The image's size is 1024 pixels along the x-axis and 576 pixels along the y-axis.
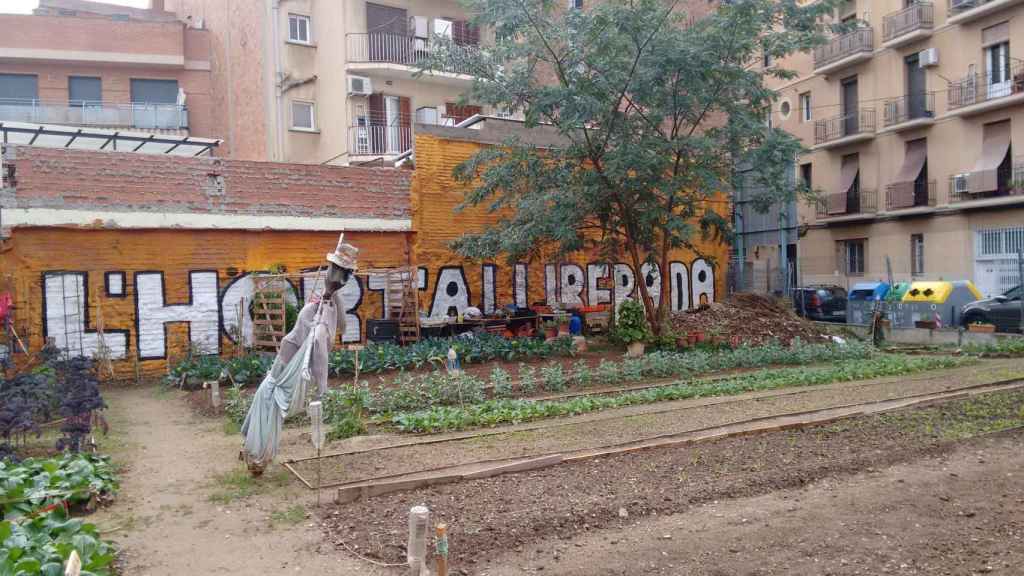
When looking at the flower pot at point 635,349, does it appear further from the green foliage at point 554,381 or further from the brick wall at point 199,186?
the brick wall at point 199,186

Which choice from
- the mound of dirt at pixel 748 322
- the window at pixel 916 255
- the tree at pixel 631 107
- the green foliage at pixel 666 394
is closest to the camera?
the green foliage at pixel 666 394

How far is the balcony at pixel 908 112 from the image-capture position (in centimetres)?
3172

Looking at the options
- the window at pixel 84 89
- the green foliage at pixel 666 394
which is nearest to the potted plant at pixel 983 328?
the green foliage at pixel 666 394

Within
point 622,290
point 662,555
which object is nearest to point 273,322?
point 622,290

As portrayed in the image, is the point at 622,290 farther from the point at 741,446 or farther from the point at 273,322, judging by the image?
the point at 741,446

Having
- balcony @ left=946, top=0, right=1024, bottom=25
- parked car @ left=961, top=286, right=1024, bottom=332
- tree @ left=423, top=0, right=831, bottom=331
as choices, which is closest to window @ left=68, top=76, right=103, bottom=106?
tree @ left=423, top=0, right=831, bottom=331

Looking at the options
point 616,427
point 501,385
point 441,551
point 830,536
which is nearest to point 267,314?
point 501,385

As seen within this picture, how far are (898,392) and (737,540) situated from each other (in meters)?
7.20

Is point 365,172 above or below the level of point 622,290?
above

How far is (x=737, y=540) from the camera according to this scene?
5.42 meters

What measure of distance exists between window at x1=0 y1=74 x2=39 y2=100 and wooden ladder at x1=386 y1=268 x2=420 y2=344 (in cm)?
1943

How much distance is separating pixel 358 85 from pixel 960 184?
927 inches

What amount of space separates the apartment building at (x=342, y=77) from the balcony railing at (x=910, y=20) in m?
18.1

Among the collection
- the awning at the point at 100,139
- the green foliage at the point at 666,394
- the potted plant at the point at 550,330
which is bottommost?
the green foliage at the point at 666,394
